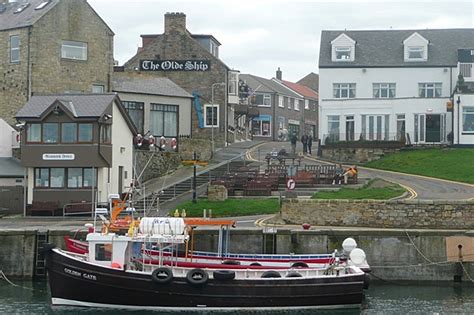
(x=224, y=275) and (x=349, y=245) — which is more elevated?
(x=349, y=245)

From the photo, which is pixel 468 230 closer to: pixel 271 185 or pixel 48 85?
pixel 271 185

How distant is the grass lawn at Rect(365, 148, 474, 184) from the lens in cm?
5016

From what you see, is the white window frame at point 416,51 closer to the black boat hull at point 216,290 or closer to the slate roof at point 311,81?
the black boat hull at point 216,290

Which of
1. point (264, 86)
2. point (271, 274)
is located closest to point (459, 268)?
point (271, 274)

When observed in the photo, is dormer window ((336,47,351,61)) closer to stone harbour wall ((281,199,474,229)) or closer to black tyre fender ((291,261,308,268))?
stone harbour wall ((281,199,474,229))

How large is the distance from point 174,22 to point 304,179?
24778 millimetres

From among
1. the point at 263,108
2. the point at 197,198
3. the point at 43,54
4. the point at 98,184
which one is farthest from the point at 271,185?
the point at 263,108

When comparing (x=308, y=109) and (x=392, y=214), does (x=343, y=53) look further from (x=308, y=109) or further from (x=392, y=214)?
(x=308, y=109)

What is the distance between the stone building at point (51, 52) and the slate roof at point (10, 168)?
692 cm

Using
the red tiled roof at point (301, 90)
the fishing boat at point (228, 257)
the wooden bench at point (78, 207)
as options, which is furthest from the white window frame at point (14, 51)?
the red tiled roof at point (301, 90)

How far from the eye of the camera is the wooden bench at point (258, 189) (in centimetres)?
4556

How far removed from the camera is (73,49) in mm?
53781

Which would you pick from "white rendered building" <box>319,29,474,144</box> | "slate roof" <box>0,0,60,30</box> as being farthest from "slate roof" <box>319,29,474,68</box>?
"slate roof" <box>0,0,60,30</box>

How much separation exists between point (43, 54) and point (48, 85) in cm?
187
